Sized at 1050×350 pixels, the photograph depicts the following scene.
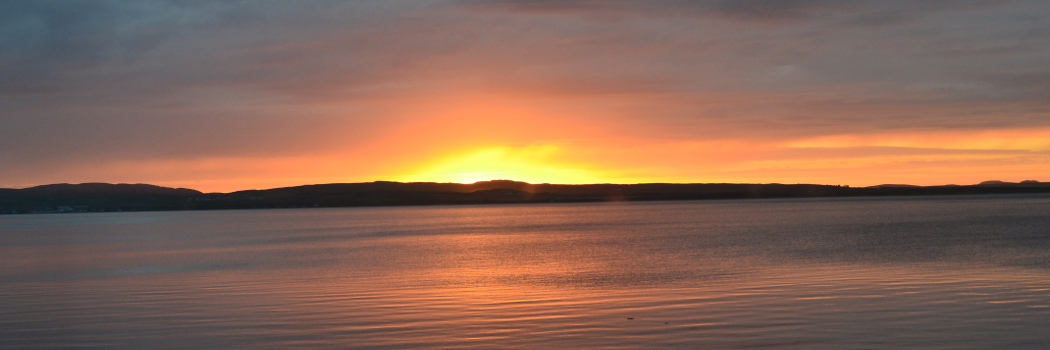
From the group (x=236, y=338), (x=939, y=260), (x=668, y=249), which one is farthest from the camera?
(x=668, y=249)

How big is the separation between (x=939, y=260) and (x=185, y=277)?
24499 mm

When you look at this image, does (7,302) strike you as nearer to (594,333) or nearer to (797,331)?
(594,333)

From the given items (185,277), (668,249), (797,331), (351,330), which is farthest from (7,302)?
(668,249)

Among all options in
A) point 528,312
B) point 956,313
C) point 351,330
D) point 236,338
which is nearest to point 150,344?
point 236,338

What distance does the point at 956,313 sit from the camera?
15.4 meters

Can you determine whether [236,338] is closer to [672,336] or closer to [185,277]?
[672,336]

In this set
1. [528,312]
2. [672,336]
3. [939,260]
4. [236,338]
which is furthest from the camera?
[939,260]

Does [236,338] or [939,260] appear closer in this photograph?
[236,338]

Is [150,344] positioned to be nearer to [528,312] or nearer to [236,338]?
[236,338]

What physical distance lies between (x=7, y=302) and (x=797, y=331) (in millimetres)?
18445

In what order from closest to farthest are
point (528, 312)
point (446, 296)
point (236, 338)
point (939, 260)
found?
point (236, 338), point (528, 312), point (446, 296), point (939, 260)

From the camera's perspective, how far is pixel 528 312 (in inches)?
667

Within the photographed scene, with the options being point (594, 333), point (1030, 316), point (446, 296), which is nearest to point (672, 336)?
point (594, 333)

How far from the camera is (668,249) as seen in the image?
38781mm
